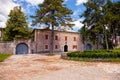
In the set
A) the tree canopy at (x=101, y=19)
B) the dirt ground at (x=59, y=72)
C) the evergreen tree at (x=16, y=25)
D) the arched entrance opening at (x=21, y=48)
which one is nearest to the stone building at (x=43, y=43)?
the arched entrance opening at (x=21, y=48)

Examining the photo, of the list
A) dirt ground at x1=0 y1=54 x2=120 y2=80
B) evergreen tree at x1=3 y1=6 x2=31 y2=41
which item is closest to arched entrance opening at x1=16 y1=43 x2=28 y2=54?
evergreen tree at x1=3 y1=6 x2=31 y2=41

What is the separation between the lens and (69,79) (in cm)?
1096

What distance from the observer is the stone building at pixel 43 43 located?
128 ft

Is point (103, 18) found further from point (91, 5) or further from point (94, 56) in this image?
point (94, 56)

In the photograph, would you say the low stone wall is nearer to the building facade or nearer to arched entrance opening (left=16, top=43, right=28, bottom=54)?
arched entrance opening (left=16, top=43, right=28, bottom=54)

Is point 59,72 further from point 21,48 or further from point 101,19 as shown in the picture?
point 21,48

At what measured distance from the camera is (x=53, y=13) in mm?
36469

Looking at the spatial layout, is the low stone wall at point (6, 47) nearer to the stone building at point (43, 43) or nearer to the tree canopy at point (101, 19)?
the stone building at point (43, 43)

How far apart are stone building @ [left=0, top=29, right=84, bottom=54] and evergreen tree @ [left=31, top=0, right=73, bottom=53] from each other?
20.1 feet

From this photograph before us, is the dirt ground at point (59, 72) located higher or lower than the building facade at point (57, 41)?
lower

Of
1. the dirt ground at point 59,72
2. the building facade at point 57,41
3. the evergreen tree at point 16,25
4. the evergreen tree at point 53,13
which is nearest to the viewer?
the dirt ground at point 59,72

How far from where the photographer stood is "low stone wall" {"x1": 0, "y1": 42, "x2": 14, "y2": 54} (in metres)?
38.7

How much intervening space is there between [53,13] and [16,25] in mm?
11249

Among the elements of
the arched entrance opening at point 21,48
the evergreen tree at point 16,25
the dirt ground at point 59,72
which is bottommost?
the dirt ground at point 59,72
